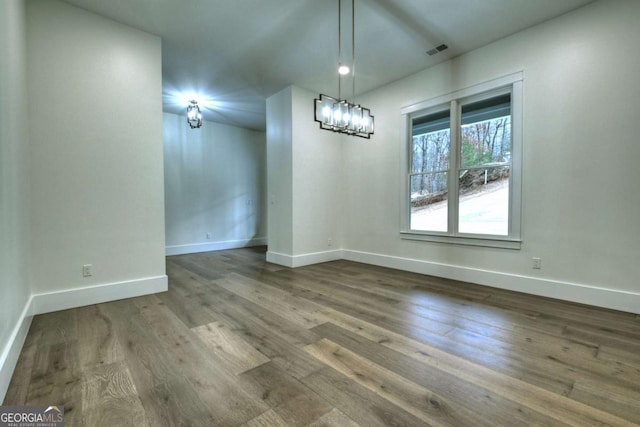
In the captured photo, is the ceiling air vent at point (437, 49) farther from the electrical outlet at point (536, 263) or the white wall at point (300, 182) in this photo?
the electrical outlet at point (536, 263)

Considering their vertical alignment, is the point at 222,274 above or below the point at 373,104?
below

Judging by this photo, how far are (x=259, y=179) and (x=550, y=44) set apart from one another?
5960 millimetres

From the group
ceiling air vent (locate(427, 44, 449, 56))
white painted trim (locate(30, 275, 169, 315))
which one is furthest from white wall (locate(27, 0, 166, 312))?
ceiling air vent (locate(427, 44, 449, 56))

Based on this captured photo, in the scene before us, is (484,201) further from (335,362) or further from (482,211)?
(335,362)

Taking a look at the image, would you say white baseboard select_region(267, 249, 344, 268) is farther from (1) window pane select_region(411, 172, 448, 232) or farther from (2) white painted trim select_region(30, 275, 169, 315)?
(2) white painted trim select_region(30, 275, 169, 315)

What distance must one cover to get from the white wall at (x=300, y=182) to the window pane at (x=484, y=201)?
2.19 metres

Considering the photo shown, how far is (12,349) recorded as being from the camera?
5.56 feet

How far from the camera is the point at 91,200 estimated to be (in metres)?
2.87

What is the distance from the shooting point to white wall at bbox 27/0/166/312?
2643 mm

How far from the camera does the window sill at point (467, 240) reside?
332cm

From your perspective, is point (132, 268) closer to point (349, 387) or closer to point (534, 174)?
point (349, 387)

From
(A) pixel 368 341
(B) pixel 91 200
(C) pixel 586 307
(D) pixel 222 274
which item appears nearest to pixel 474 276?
(C) pixel 586 307

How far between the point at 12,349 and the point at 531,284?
177 inches

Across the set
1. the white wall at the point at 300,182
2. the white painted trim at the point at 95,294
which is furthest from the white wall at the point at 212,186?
the white painted trim at the point at 95,294
